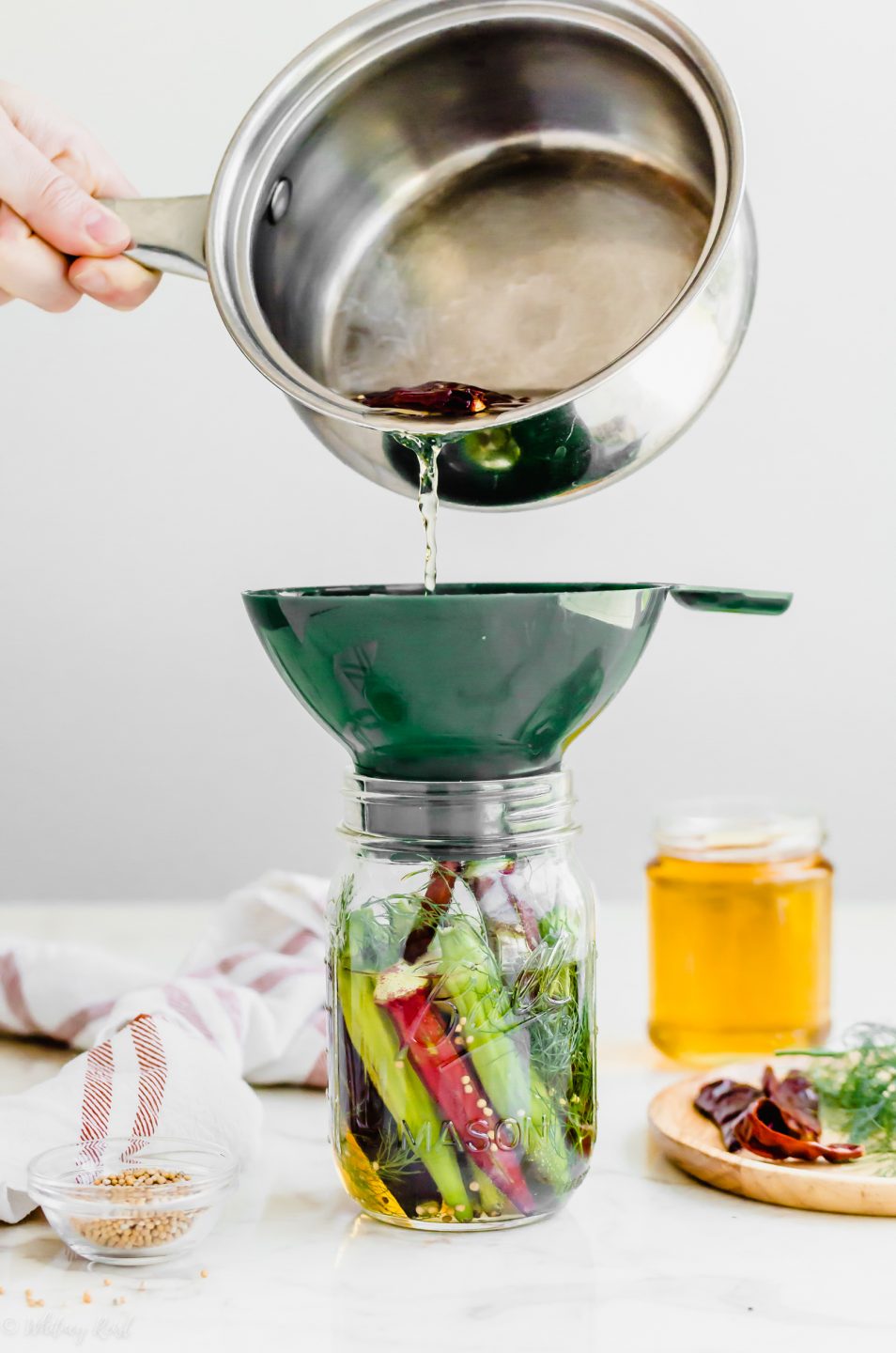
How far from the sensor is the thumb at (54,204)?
0.89 m

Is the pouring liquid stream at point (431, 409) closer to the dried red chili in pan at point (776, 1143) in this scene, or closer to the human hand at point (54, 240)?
the human hand at point (54, 240)

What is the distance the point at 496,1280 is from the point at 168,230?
617 mm

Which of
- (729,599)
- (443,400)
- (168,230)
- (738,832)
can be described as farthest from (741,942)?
(168,230)

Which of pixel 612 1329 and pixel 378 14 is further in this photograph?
pixel 378 14

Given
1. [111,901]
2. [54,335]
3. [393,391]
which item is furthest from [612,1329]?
[54,335]

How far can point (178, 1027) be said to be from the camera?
2.98ft

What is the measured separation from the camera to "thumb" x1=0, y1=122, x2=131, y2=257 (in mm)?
886

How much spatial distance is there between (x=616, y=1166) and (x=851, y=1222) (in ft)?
0.48

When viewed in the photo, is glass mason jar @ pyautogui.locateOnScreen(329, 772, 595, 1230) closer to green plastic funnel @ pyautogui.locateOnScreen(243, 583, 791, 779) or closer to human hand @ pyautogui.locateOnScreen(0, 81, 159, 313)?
green plastic funnel @ pyautogui.locateOnScreen(243, 583, 791, 779)

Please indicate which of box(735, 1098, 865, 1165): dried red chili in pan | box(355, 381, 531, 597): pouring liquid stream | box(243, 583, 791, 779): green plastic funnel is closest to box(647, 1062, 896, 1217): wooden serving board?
box(735, 1098, 865, 1165): dried red chili in pan

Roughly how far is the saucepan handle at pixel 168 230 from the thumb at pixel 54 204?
0.04 ft

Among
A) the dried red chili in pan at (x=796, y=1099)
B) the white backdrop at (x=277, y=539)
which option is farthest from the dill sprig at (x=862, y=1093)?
the white backdrop at (x=277, y=539)

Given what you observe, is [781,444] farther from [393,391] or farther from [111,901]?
[393,391]

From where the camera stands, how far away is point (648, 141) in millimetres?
885
